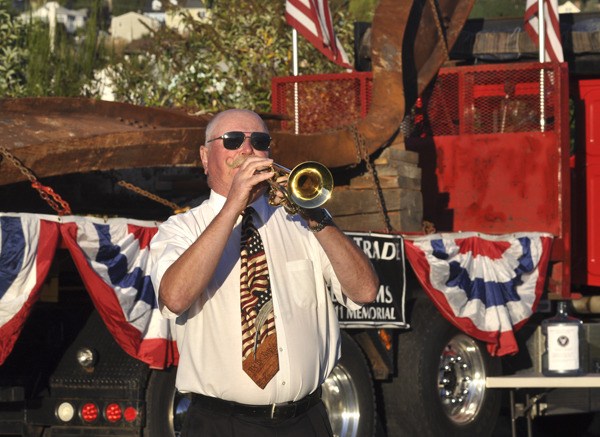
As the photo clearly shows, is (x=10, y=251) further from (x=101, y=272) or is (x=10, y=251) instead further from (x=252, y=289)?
(x=252, y=289)

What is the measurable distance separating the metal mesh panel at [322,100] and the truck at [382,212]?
17mm

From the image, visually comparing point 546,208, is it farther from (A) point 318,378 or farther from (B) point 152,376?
(A) point 318,378

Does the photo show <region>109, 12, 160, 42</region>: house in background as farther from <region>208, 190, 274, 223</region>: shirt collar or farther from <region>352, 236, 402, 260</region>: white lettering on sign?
<region>208, 190, 274, 223</region>: shirt collar

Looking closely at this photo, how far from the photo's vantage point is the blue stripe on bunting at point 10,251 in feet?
21.9

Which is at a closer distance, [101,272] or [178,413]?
[101,272]

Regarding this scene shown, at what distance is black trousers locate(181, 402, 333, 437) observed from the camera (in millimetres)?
4805

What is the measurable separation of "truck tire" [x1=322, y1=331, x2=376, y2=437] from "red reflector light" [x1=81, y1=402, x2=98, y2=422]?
1575 mm

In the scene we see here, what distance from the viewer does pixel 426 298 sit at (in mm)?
9391

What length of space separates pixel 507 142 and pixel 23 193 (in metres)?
4.13

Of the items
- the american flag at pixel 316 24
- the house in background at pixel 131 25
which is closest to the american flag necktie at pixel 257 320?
the american flag at pixel 316 24

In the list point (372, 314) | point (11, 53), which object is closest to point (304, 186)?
point (372, 314)

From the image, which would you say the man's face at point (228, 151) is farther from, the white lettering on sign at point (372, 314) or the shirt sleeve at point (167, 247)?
the white lettering on sign at point (372, 314)

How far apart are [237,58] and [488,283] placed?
9412 mm

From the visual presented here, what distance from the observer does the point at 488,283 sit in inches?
375
